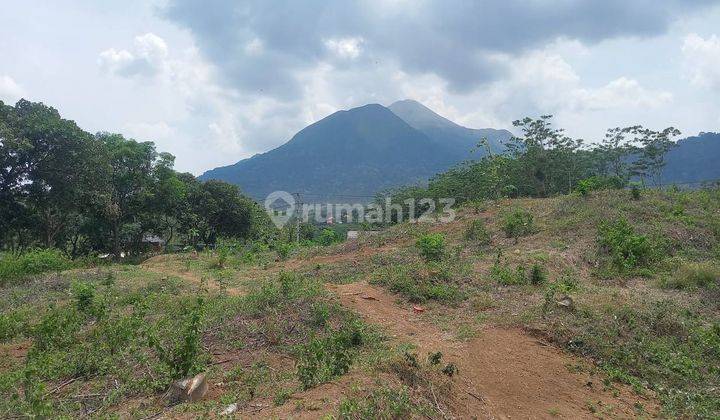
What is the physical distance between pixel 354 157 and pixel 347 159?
100 inches

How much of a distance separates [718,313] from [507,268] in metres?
3.59

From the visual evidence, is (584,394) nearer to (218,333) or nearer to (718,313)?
(718,313)

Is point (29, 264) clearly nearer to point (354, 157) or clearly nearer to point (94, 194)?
point (94, 194)

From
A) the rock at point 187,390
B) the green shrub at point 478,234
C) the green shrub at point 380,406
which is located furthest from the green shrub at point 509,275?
the rock at point 187,390

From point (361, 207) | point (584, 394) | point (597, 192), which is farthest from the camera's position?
point (361, 207)

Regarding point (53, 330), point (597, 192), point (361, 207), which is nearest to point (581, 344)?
point (53, 330)

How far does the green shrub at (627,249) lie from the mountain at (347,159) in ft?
351

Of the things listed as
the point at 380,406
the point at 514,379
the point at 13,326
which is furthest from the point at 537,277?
the point at 13,326

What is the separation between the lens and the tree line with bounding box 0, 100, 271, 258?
18406mm

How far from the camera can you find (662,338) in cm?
657

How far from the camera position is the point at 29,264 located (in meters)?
13.4

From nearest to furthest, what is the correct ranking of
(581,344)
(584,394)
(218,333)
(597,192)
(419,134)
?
1. (584,394)
2. (581,344)
3. (218,333)
4. (597,192)
5. (419,134)

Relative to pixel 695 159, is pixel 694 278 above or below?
below

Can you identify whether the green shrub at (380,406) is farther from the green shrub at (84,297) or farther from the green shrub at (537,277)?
the green shrub at (84,297)
